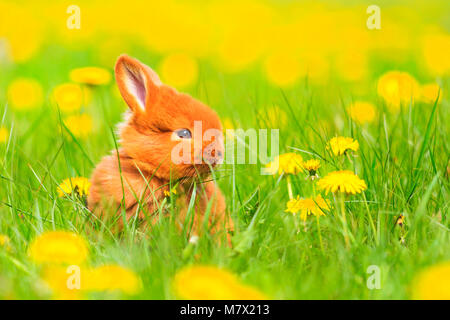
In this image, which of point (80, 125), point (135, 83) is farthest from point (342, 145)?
point (80, 125)

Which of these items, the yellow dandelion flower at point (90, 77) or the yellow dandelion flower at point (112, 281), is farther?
the yellow dandelion flower at point (90, 77)

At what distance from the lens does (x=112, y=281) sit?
1.76 m

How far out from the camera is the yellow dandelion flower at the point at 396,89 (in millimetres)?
3619

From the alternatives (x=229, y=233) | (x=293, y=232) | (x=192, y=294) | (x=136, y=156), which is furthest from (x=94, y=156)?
(x=192, y=294)

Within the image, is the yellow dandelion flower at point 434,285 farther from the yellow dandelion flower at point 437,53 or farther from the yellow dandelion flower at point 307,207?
the yellow dandelion flower at point 437,53

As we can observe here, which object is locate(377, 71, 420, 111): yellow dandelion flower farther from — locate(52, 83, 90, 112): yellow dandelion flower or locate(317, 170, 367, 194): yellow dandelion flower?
locate(52, 83, 90, 112): yellow dandelion flower

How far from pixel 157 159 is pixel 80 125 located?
50.4 inches

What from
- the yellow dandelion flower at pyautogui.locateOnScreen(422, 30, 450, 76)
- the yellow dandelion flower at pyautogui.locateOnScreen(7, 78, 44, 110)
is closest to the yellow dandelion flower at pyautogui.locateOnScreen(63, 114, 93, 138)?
the yellow dandelion flower at pyautogui.locateOnScreen(7, 78, 44, 110)

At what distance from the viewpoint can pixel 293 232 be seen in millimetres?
2303

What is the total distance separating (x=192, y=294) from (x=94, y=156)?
169 centimetres

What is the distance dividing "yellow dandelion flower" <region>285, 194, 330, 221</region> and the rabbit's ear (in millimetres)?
730

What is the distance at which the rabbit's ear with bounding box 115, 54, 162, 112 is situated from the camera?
8.15 feet

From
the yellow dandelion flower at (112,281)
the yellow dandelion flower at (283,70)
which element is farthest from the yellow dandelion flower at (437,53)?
the yellow dandelion flower at (112,281)

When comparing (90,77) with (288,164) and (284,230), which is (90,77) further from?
(284,230)
